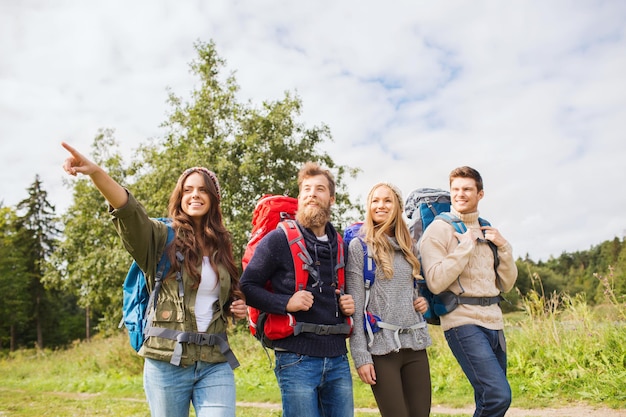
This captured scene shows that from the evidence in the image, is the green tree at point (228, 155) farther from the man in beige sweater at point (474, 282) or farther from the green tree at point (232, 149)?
the man in beige sweater at point (474, 282)

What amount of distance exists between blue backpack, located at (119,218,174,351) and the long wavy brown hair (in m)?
0.07

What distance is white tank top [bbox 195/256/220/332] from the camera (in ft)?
10.6

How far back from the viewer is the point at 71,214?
29.0m

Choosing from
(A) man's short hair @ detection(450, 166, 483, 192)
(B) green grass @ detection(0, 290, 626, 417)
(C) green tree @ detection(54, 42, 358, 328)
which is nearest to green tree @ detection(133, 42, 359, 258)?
(C) green tree @ detection(54, 42, 358, 328)

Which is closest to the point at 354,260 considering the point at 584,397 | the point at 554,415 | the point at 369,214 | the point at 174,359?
the point at 369,214

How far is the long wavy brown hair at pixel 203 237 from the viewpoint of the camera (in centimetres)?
325

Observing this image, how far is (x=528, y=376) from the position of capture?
8180mm

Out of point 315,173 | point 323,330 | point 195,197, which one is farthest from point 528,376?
point 195,197

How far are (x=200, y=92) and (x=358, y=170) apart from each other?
7.24 metres

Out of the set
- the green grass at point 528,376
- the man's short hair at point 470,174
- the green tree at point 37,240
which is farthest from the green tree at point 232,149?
the green tree at point 37,240

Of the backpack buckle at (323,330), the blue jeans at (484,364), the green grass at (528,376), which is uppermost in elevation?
the backpack buckle at (323,330)

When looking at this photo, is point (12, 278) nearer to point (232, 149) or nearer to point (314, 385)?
point (232, 149)

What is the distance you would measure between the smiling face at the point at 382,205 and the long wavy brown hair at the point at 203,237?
3.69 feet

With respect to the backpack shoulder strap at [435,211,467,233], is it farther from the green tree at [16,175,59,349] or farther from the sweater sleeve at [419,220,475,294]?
the green tree at [16,175,59,349]
